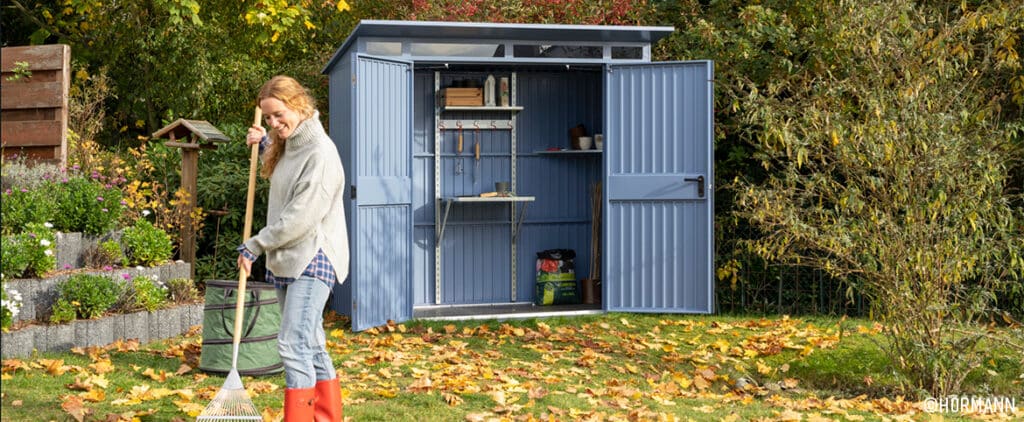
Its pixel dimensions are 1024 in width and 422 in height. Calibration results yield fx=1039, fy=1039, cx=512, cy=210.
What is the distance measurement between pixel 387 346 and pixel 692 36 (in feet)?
14.1

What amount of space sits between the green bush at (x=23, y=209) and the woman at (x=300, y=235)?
3329 millimetres

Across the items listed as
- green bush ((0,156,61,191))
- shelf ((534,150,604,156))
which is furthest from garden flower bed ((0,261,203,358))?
shelf ((534,150,604,156))

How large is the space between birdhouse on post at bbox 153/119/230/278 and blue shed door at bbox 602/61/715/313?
3.17m

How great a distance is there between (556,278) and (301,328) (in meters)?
5.35

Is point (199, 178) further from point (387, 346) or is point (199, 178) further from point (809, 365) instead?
point (809, 365)

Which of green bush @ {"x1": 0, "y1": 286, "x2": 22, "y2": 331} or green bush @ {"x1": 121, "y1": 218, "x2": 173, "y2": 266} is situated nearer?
green bush @ {"x1": 0, "y1": 286, "x2": 22, "y2": 331}

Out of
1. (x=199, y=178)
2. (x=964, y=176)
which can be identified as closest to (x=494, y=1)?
(x=199, y=178)

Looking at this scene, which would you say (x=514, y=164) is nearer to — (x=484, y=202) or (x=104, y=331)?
(x=484, y=202)

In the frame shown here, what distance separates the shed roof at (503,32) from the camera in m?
7.88

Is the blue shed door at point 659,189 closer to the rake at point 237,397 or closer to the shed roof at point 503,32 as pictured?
the shed roof at point 503,32

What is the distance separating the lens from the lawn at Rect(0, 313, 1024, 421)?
192 inches

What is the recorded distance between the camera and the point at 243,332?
5828mm

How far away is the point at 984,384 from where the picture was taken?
19.7ft

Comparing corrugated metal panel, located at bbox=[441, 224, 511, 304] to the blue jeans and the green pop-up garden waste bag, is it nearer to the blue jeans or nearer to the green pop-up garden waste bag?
the green pop-up garden waste bag
